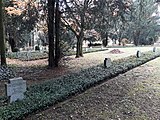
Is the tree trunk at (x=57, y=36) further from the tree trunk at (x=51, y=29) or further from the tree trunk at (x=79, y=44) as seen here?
the tree trunk at (x=79, y=44)

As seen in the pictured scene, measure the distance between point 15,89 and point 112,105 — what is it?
2506 mm

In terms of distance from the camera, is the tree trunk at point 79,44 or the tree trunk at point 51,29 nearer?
the tree trunk at point 51,29

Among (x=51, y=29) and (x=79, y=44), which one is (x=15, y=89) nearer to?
(x=51, y=29)

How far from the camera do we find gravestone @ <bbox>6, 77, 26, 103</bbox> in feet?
18.9

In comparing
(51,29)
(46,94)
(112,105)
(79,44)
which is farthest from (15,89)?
(79,44)

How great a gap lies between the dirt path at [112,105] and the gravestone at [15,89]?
89 cm

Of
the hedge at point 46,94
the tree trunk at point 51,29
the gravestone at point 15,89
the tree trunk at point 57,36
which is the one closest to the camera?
the hedge at point 46,94

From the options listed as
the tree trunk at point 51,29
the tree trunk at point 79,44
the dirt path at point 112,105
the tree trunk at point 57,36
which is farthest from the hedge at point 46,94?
the tree trunk at point 79,44

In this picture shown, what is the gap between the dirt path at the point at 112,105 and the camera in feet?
17.4

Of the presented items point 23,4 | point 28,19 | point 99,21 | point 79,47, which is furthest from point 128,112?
point 79,47

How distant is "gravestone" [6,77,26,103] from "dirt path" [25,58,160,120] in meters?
0.89

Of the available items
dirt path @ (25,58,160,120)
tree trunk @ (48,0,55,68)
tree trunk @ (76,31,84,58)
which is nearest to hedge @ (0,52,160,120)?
dirt path @ (25,58,160,120)

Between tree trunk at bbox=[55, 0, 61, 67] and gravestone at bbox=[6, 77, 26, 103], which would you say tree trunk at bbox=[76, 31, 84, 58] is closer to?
tree trunk at bbox=[55, 0, 61, 67]

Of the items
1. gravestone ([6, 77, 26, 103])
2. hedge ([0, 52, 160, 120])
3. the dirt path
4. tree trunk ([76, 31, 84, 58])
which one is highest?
tree trunk ([76, 31, 84, 58])
